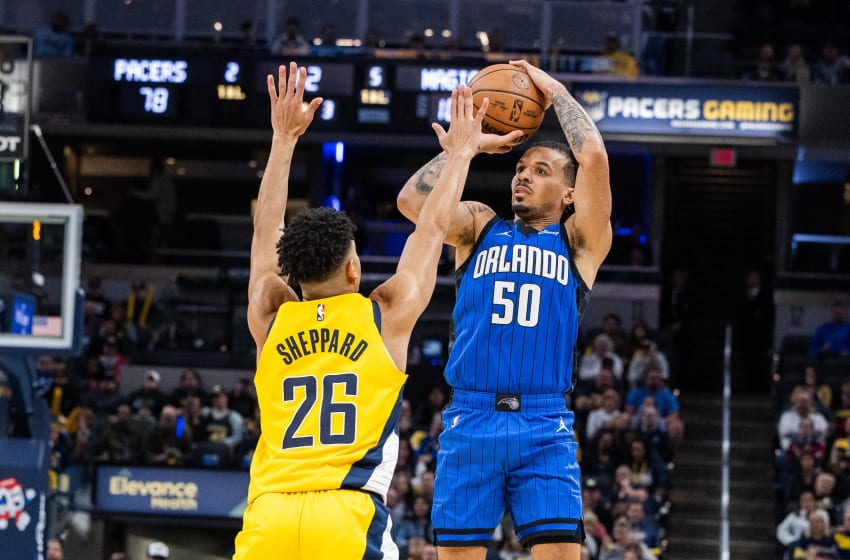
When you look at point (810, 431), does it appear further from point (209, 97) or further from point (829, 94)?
point (209, 97)

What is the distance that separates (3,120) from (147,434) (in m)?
5.11

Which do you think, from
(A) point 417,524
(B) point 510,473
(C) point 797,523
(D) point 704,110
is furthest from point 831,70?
(B) point 510,473

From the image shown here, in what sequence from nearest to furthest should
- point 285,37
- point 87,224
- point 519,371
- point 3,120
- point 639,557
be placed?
1. point 519,371
2. point 3,120
3. point 639,557
4. point 285,37
5. point 87,224

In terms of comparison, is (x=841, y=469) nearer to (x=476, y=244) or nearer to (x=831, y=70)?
(x=831, y=70)

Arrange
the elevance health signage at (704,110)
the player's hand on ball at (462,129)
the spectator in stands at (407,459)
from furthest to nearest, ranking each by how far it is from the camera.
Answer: the elevance health signage at (704,110), the spectator in stands at (407,459), the player's hand on ball at (462,129)

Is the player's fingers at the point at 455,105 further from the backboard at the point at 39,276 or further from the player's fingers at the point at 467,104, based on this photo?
the backboard at the point at 39,276

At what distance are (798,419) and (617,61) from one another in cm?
467

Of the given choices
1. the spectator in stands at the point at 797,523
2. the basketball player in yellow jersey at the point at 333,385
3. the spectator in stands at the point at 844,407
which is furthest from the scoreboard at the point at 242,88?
the basketball player in yellow jersey at the point at 333,385

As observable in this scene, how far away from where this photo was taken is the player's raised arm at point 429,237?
5297mm

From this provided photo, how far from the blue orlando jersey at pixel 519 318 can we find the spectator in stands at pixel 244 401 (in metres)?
10.7

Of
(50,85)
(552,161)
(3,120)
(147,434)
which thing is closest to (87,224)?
(50,85)

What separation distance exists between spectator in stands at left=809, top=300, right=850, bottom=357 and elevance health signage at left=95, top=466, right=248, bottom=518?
723 centimetres

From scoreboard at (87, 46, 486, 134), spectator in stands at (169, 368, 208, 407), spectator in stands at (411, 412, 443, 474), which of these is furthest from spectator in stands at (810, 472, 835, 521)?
spectator in stands at (169, 368, 208, 407)

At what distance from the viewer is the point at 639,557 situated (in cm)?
1402
